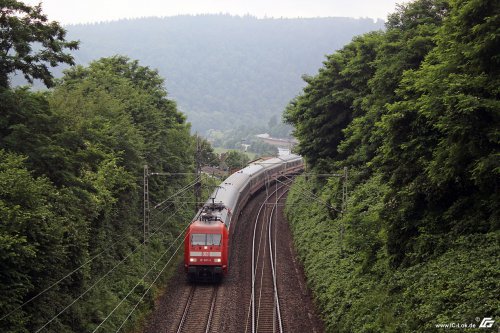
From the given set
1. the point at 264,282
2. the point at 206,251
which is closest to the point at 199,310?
the point at 206,251

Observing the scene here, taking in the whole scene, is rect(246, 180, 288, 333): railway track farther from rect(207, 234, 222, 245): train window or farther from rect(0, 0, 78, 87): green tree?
rect(0, 0, 78, 87): green tree

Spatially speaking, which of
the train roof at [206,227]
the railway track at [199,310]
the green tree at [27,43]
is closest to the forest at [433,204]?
the railway track at [199,310]

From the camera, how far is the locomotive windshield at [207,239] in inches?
1114

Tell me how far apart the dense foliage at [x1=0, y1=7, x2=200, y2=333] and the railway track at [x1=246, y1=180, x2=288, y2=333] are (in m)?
5.73

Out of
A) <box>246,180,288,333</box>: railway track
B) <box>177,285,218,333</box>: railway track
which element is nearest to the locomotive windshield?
<box>177,285,218,333</box>: railway track

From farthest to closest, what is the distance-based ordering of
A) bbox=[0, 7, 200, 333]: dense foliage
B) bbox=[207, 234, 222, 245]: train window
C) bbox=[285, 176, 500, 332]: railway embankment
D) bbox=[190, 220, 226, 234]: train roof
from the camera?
bbox=[190, 220, 226, 234]: train roof < bbox=[207, 234, 222, 245]: train window < bbox=[0, 7, 200, 333]: dense foliage < bbox=[285, 176, 500, 332]: railway embankment

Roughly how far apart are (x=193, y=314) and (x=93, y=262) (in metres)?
5.69

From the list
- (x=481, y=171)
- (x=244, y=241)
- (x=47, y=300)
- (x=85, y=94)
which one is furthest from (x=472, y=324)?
(x=85, y=94)

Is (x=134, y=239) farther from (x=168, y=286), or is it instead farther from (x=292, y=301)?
(x=292, y=301)

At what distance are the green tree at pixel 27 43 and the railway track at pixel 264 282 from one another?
52.0 feet

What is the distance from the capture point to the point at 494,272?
13.8 meters

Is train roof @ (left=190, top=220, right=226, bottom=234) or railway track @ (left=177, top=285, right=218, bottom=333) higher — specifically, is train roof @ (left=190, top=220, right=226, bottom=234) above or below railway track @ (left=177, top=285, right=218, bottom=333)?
above

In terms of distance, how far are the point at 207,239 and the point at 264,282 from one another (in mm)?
4541

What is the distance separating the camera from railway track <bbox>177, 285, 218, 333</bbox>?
23.6 m
